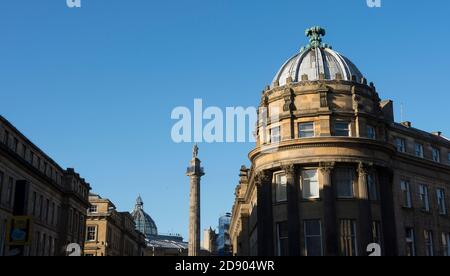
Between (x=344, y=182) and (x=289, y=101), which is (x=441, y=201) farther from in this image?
(x=289, y=101)

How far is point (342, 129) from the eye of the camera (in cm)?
4684

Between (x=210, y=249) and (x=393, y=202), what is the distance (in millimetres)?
108115

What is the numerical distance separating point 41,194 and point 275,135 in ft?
111

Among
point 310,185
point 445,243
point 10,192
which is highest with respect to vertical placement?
point 10,192

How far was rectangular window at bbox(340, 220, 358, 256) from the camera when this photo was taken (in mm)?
43844

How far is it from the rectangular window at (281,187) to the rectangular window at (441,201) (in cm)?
A: 1724

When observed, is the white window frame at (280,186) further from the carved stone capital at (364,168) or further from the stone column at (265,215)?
the carved stone capital at (364,168)

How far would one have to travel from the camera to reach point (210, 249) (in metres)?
152

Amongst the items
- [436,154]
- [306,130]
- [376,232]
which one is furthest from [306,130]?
[436,154]

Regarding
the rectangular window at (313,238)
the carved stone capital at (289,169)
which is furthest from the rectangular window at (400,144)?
the rectangular window at (313,238)

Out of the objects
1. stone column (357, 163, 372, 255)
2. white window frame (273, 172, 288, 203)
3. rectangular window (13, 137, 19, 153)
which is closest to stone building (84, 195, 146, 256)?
rectangular window (13, 137, 19, 153)

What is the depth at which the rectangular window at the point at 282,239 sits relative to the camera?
148ft
